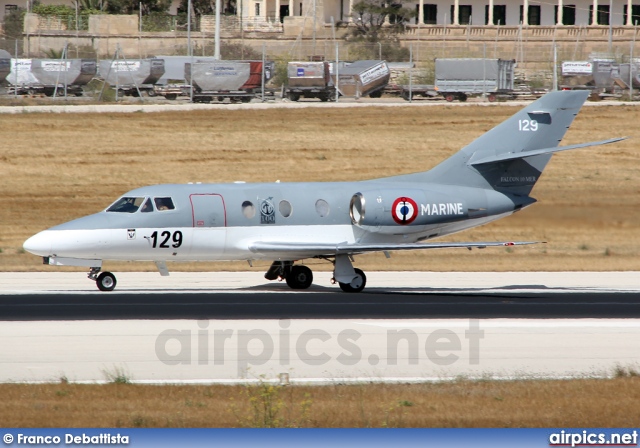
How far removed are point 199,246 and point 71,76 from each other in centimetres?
4117

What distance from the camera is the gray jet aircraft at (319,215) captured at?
2459 cm

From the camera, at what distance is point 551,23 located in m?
109

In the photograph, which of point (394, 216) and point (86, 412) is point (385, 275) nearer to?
point (394, 216)

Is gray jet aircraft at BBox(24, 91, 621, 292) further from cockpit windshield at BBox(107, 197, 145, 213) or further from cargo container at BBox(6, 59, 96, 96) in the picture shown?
cargo container at BBox(6, 59, 96, 96)

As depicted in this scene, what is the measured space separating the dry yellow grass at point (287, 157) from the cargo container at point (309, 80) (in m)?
5.32

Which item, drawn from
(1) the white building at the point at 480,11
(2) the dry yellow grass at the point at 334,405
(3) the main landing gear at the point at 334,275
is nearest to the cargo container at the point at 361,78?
(1) the white building at the point at 480,11

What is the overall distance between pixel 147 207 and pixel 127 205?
0.48 meters

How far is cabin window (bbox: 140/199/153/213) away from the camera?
24.9 metres

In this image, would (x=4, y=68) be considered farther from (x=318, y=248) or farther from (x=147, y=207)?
(x=318, y=248)

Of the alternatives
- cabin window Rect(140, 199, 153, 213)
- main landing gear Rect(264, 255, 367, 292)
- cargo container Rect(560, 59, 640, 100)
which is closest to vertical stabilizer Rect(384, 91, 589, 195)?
main landing gear Rect(264, 255, 367, 292)

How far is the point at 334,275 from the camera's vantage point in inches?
1029

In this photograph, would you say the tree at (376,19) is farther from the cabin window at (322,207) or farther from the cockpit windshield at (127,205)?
the cockpit windshield at (127,205)

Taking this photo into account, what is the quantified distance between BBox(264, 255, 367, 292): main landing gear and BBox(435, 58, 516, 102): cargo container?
1565 inches

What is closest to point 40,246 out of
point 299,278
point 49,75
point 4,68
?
point 299,278
